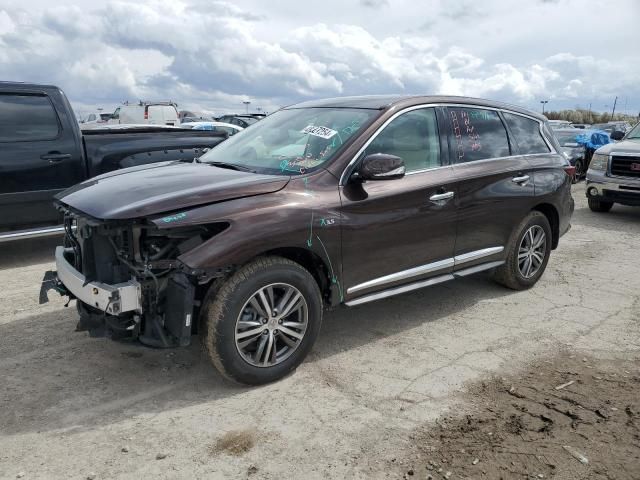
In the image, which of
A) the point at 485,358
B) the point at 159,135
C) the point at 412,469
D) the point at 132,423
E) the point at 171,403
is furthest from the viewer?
the point at 159,135

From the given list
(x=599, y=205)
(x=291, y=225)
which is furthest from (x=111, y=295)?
(x=599, y=205)

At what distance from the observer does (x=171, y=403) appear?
345 centimetres

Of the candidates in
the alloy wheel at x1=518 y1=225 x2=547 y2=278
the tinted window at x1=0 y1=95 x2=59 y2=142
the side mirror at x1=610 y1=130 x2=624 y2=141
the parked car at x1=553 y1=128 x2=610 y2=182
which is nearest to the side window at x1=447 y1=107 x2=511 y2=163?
the alloy wheel at x1=518 y1=225 x2=547 y2=278

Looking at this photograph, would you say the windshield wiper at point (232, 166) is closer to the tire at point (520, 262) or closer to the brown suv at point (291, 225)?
the brown suv at point (291, 225)

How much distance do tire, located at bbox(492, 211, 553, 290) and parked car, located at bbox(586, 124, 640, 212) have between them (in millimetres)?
4726

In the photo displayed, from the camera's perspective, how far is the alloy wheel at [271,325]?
11.4 feet

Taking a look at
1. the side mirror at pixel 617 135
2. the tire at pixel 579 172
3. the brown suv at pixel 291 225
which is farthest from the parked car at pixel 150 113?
the brown suv at pixel 291 225

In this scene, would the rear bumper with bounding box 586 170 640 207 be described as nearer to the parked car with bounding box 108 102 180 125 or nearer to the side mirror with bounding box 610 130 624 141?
the side mirror with bounding box 610 130 624 141

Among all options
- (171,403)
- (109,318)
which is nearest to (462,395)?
(171,403)

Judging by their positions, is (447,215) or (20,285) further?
(20,285)

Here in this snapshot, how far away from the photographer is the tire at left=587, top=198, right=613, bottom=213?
10.3 meters

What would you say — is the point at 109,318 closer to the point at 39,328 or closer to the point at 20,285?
the point at 39,328

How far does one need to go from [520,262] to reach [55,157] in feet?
17.2

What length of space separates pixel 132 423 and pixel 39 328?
1801mm
